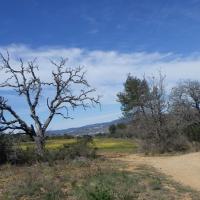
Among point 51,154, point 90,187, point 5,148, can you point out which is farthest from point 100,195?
point 51,154

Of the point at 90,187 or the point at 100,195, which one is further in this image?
the point at 90,187

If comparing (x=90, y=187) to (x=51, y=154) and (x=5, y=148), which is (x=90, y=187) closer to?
(x=5, y=148)

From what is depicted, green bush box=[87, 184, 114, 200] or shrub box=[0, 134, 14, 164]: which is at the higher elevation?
shrub box=[0, 134, 14, 164]

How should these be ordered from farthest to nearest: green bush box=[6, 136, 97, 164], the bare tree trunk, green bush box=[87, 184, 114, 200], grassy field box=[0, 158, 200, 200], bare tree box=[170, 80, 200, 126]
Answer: bare tree box=[170, 80, 200, 126] < the bare tree trunk < green bush box=[6, 136, 97, 164] < grassy field box=[0, 158, 200, 200] < green bush box=[87, 184, 114, 200]

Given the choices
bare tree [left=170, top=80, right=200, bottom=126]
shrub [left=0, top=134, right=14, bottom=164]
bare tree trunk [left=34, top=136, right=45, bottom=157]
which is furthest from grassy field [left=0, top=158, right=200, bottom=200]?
bare tree [left=170, top=80, right=200, bottom=126]

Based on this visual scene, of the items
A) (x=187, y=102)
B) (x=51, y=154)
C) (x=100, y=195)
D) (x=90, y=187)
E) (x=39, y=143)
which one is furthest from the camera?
(x=187, y=102)

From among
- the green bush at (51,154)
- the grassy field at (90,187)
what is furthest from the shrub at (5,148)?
the grassy field at (90,187)

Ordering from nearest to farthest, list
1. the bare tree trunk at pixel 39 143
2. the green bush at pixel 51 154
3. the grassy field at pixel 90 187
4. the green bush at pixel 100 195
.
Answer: the green bush at pixel 100 195 → the grassy field at pixel 90 187 → the green bush at pixel 51 154 → the bare tree trunk at pixel 39 143

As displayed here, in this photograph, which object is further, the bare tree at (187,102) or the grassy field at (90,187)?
the bare tree at (187,102)

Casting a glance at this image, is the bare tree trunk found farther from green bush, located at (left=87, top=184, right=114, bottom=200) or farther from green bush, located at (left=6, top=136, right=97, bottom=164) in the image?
green bush, located at (left=87, top=184, right=114, bottom=200)

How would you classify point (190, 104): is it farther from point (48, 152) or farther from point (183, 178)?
point (183, 178)

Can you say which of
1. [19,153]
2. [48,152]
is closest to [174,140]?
[48,152]

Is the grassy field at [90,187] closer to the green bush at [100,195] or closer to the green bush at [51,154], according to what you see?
the green bush at [100,195]

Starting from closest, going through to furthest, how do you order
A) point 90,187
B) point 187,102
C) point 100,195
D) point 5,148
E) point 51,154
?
point 100,195, point 90,187, point 5,148, point 51,154, point 187,102
